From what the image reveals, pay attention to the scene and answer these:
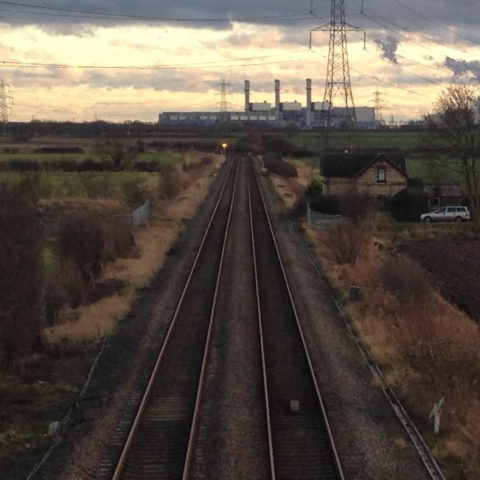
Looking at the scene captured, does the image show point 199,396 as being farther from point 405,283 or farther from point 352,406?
point 405,283

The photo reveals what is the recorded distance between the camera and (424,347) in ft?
54.1

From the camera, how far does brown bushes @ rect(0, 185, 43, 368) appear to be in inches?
551

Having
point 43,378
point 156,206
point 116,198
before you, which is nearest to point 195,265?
point 43,378

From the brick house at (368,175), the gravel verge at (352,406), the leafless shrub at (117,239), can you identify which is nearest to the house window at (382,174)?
the brick house at (368,175)

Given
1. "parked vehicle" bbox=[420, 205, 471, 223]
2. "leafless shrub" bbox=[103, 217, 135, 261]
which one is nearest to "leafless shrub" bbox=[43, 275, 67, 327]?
"leafless shrub" bbox=[103, 217, 135, 261]

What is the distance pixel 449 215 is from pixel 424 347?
102ft

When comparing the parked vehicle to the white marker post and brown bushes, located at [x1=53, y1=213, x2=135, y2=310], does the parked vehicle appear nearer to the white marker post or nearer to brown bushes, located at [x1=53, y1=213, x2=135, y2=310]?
brown bushes, located at [x1=53, y1=213, x2=135, y2=310]

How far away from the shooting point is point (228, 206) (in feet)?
171

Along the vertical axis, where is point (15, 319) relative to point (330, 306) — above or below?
above

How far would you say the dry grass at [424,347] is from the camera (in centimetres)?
1284

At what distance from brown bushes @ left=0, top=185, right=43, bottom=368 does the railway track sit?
2.86 meters

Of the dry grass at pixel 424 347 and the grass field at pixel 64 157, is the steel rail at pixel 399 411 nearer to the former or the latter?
→ the dry grass at pixel 424 347

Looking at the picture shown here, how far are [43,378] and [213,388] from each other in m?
3.65

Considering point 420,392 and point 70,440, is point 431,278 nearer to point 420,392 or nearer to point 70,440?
point 420,392
